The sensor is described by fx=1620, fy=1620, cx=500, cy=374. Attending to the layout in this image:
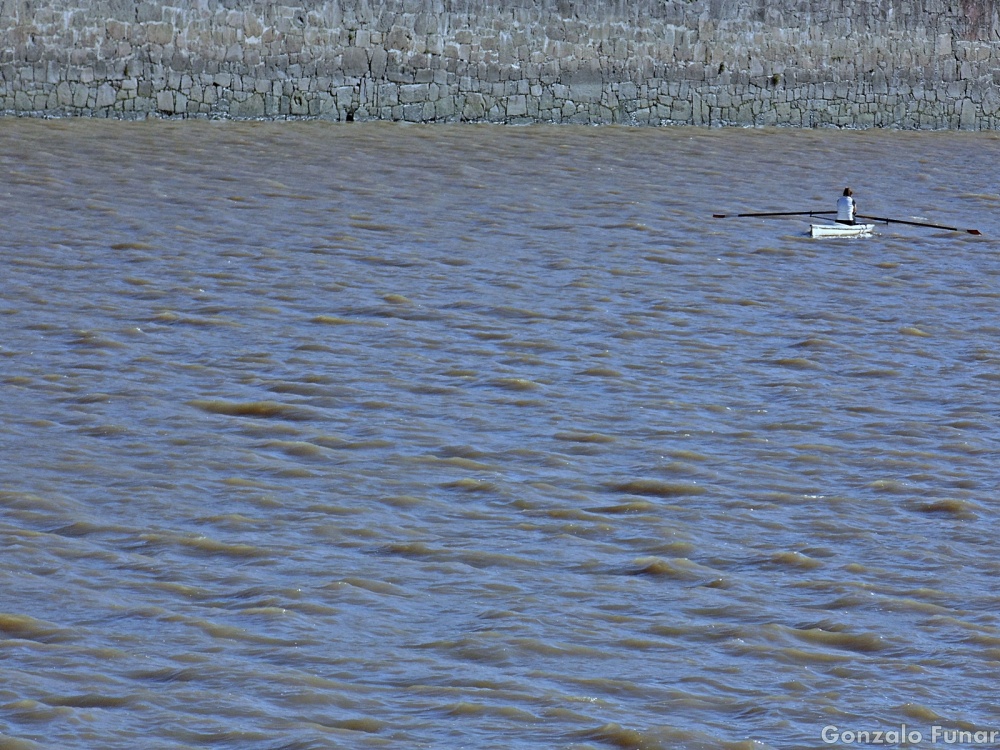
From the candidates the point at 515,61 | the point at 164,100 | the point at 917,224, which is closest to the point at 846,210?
the point at 917,224

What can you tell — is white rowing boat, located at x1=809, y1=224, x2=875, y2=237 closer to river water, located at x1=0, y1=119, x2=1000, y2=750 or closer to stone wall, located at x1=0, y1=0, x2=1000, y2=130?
river water, located at x1=0, y1=119, x2=1000, y2=750

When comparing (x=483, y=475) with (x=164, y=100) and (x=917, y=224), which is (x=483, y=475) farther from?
(x=164, y=100)

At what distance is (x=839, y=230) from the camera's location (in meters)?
12.6

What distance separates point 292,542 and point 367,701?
50.2 inches

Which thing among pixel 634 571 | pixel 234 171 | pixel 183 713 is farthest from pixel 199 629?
pixel 234 171

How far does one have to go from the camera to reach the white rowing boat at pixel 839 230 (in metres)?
12.5

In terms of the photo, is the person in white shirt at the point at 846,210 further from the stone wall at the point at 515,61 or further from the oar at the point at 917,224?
the stone wall at the point at 515,61

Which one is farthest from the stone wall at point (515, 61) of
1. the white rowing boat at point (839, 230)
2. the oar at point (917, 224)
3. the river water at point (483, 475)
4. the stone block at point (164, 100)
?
the white rowing boat at point (839, 230)

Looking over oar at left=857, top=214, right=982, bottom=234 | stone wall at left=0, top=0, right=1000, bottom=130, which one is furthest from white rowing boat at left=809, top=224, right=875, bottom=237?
stone wall at left=0, top=0, right=1000, bottom=130

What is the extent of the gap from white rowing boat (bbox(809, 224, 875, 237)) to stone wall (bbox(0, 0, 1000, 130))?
561 centimetres

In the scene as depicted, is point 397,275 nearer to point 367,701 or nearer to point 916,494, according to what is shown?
point 916,494

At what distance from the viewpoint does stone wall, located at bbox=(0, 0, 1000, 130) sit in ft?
52.5

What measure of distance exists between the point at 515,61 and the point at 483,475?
37.2 feet

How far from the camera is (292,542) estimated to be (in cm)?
583
